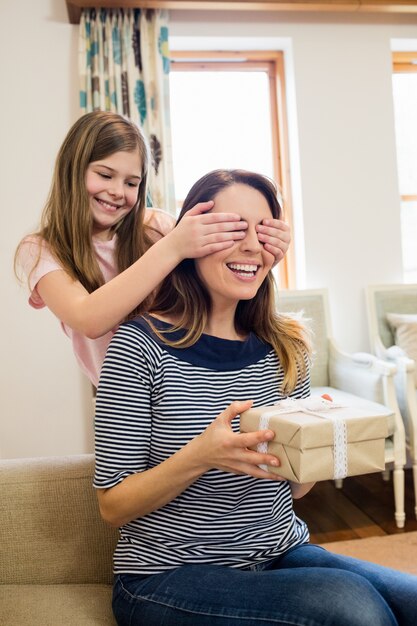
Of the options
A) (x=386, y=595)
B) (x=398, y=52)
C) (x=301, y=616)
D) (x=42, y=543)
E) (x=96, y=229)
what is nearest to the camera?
(x=301, y=616)

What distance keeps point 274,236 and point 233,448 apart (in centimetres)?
47

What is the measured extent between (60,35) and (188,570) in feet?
10.0

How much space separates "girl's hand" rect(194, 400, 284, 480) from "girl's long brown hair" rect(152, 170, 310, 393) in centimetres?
25

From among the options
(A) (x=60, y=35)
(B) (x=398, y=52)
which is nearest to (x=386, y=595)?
(A) (x=60, y=35)

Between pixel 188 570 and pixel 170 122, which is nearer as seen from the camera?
pixel 188 570

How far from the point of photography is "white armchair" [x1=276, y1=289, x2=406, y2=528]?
2.64 meters

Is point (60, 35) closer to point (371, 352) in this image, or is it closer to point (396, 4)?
point (396, 4)

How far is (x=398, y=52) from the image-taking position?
3.73 meters

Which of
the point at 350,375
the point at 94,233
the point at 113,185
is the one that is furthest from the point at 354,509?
the point at 113,185

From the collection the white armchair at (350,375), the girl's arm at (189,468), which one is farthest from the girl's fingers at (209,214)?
the white armchair at (350,375)

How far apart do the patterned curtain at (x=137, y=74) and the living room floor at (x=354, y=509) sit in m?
1.71

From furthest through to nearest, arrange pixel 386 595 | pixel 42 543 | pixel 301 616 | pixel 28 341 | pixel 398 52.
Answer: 1. pixel 398 52
2. pixel 28 341
3. pixel 42 543
4. pixel 386 595
5. pixel 301 616

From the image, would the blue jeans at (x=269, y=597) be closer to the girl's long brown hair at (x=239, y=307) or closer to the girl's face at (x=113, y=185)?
the girl's long brown hair at (x=239, y=307)

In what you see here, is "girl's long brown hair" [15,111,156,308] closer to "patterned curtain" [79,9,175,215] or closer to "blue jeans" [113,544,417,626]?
"blue jeans" [113,544,417,626]
